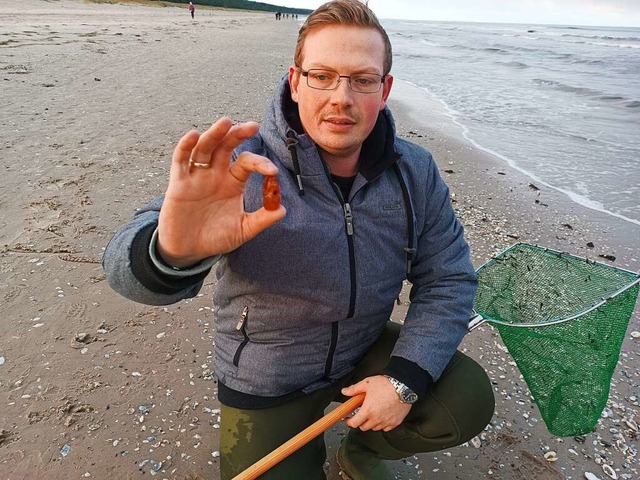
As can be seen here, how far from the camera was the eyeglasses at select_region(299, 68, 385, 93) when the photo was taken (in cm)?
224

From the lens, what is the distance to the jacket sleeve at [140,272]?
184 centimetres

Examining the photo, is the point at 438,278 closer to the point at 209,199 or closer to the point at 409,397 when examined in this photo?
the point at 409,397

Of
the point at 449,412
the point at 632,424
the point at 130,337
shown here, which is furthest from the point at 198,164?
the point at 632,424

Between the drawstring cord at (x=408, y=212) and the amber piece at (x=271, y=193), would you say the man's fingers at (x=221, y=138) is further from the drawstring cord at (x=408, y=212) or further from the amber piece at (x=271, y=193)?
the drawstring cord at (x=408, y=212)

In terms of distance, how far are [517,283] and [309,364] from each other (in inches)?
75.9

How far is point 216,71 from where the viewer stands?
15797mm

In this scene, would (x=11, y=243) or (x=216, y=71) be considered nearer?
(x=11, y=243)

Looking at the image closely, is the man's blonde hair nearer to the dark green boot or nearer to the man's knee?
the man's knee

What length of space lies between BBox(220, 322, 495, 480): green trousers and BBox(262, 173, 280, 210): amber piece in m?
1.13

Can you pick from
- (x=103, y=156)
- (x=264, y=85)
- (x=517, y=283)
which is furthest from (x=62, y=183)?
(x=264, y=85)

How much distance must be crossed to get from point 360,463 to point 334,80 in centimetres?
201

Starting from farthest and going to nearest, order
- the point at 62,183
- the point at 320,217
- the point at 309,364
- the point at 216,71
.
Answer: the point at 216,71
the point at 62,183
the point at 309,364
the point at 320,217

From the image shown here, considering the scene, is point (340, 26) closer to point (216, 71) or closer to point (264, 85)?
point (264, 85)

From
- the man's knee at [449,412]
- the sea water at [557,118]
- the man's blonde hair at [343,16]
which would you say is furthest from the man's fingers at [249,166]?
the sea water at [557,118]
